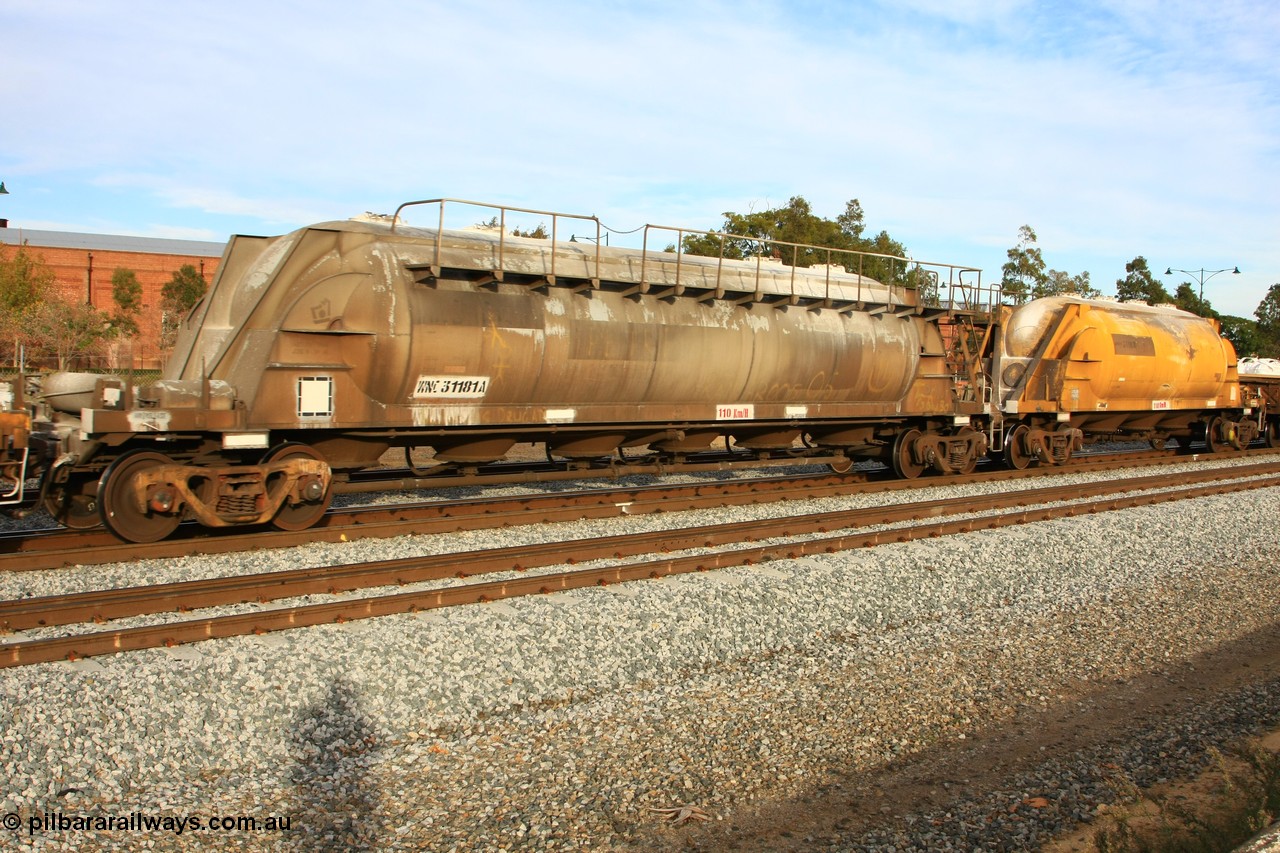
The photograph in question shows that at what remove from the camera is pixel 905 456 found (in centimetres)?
1727

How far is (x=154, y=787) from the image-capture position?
5.17 m

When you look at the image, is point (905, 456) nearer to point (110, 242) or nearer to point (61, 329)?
point (61, 329)

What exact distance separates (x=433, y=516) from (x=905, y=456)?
8.99m

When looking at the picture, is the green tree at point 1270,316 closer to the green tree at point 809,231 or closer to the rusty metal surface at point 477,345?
the green tree at point 809,231

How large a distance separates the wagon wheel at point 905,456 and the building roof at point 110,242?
6418 cm

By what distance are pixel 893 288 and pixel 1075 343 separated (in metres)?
5.94

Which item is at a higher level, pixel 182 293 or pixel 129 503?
pixel 182 293

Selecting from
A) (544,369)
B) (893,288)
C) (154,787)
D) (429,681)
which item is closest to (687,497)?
(544,369)

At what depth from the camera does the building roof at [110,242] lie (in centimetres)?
7162

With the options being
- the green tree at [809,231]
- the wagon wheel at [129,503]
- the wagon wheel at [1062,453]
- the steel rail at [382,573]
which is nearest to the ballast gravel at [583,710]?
the wagon wheel at [129,503]

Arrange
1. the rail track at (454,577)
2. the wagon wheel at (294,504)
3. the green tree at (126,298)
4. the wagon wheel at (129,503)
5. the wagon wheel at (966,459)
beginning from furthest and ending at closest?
the green tree at (126,298)
the wagon wheel at (966,459)
the wagon wheel at (294,504)
the wagon wheel at (129,503)
the rail track at (454,577)

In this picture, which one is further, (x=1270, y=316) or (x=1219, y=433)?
(x=1270, y=316)

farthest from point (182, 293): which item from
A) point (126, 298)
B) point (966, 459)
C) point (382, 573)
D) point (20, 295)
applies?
point (382, 573)

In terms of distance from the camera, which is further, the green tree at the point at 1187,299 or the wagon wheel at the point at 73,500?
the green tree at the point at 1187,299
